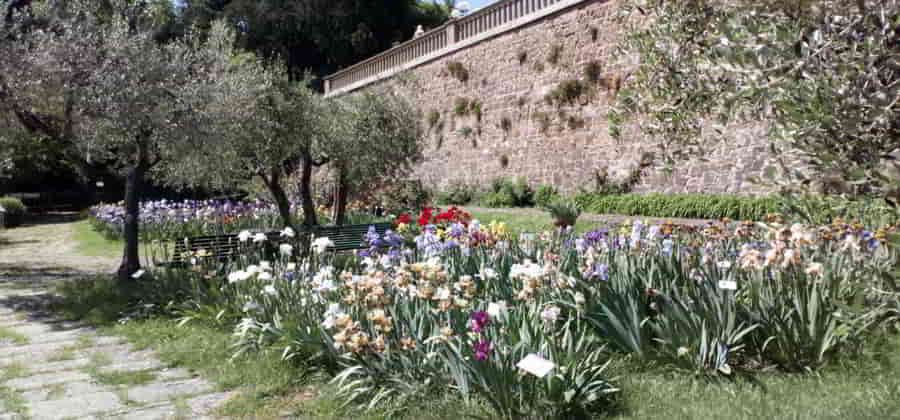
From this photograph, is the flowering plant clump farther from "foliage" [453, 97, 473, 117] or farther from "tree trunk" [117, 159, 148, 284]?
"foliage" [453, 97, 473, 117]

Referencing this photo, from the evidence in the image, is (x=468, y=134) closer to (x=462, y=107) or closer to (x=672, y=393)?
(x=462, y=107)

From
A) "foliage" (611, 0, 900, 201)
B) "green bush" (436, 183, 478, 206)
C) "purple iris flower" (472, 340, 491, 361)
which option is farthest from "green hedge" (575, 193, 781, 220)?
"purple iris flower" (472, 340, 491, 361)

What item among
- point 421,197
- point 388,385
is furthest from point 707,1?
point 421,197

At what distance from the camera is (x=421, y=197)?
14703 mm

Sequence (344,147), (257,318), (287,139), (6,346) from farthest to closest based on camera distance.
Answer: (344,147)
(287,139)
(6,346)
(257,318)

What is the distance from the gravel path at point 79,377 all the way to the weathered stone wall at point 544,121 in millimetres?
7040

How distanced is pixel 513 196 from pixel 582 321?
11.3 m

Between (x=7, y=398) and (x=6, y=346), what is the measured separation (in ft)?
5.34

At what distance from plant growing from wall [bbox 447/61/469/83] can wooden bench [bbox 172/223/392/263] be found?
9.58 metres

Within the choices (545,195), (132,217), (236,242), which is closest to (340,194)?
(236,242)

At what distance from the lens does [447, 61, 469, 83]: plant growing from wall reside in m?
17.7

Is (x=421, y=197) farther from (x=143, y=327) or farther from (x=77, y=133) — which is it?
(x=143, y=327)

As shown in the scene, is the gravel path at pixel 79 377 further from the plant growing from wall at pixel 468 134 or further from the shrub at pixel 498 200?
the plant growing from wall at pixel 468 134

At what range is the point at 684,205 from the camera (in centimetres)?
1071
